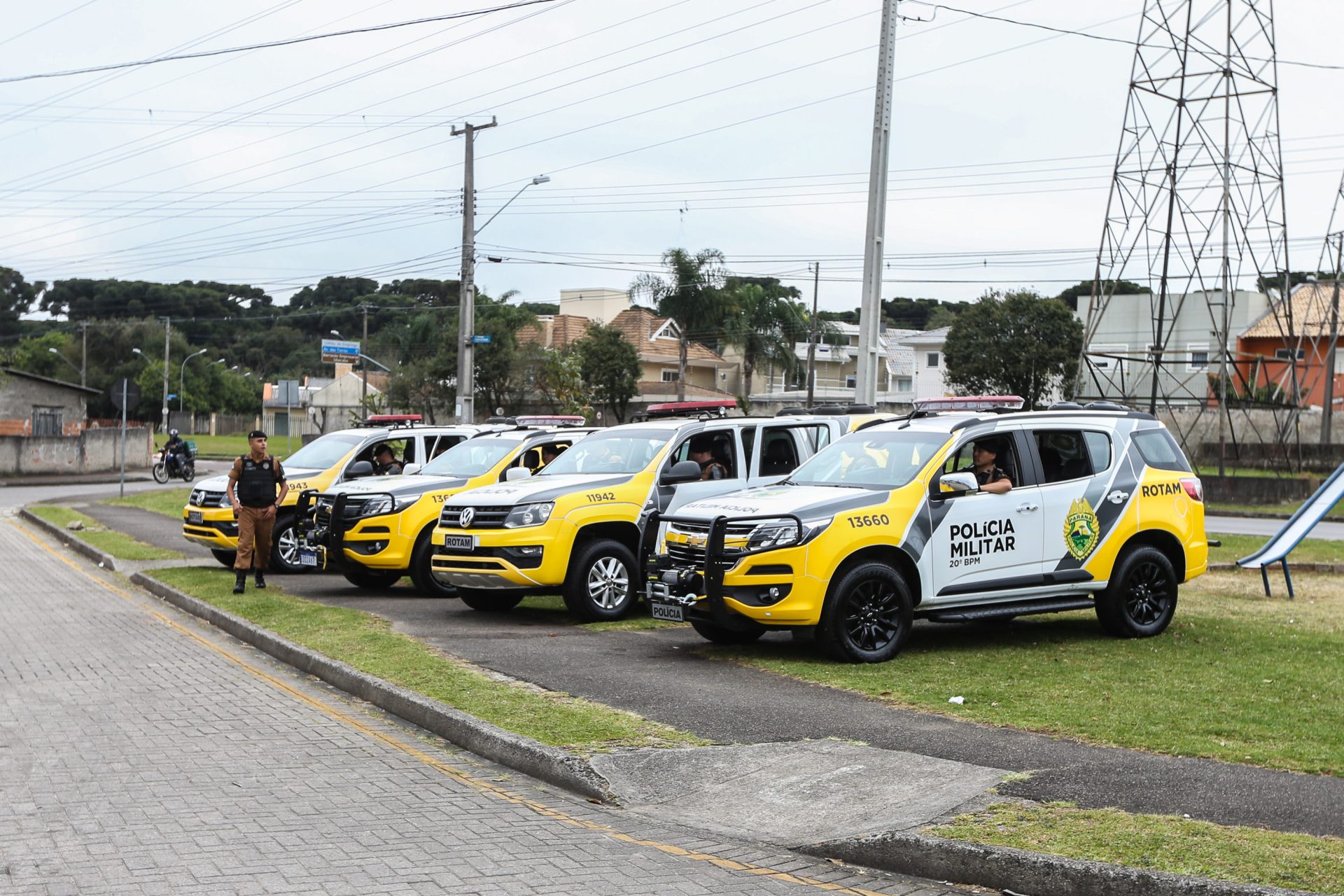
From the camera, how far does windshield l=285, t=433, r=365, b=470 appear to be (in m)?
18.9

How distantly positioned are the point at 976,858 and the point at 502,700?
13.7 ft

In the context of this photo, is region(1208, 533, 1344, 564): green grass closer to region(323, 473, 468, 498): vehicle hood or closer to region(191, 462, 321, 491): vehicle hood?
region(323, 473, 468, 498): vehicle hood

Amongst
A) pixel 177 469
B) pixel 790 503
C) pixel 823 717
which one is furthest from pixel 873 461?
pixel 177 469

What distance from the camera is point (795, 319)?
2618 inches

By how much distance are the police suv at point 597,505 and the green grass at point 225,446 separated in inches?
1644

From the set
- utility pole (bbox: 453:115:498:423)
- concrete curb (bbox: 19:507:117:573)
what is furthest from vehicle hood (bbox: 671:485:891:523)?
utility pole (bbox: 453:115:498:423)

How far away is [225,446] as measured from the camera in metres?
77.9

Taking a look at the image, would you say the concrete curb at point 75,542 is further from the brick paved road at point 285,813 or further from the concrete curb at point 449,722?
the brick paved road at point 285,813

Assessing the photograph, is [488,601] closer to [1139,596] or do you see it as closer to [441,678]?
[441,678]

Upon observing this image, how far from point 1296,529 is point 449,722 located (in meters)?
11.4

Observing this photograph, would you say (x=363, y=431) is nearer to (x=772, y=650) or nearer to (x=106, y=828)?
(x=772, y=650)

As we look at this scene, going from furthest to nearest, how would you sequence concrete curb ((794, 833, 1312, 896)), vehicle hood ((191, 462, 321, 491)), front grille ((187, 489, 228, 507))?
vehicle hood ((191, 462, 321, 491)) → front grille ((187, 489, 228, 507)) → concrete curb ((794, 833, 1312, 896))

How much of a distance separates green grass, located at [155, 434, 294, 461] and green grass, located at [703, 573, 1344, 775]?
45.2 metres

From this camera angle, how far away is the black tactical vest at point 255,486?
1578 centimetres
